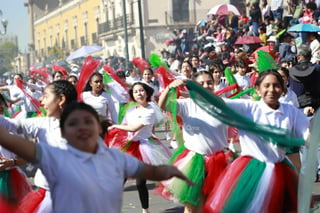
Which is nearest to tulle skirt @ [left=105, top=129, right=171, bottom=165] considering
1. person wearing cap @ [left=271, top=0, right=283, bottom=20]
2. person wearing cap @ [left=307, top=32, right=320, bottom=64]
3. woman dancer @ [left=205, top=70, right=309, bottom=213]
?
woman dancer @ [left=205, top=70, right=309, bottom=213]

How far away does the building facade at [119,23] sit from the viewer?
5259 cm

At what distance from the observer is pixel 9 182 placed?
676 centimetres

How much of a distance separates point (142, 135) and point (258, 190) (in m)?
3.05

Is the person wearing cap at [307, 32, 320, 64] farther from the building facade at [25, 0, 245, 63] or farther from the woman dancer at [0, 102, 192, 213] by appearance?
the building facade at [25, 0, 245, 63]

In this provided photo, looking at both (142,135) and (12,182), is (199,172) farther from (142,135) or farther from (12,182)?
(142,135)

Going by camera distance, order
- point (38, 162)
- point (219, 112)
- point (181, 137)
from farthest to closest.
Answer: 1. point (181, 137)
2. point (219, 112)
3. point (38, 162)

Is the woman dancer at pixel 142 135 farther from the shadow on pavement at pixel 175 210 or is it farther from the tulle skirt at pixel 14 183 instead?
the tulle skirt at pixel 14 183

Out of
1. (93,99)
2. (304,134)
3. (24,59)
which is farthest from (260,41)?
(24,59)

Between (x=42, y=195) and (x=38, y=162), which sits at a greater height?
(x=38, y=162)

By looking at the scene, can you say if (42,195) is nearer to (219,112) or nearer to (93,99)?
(219,112)

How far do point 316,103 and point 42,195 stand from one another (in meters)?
5.41

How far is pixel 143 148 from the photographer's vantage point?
29.4 ft

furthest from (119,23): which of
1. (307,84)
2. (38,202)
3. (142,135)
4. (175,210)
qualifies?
(38,202)

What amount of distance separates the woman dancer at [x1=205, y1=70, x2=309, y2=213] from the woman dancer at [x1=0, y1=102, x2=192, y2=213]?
1.95 m
